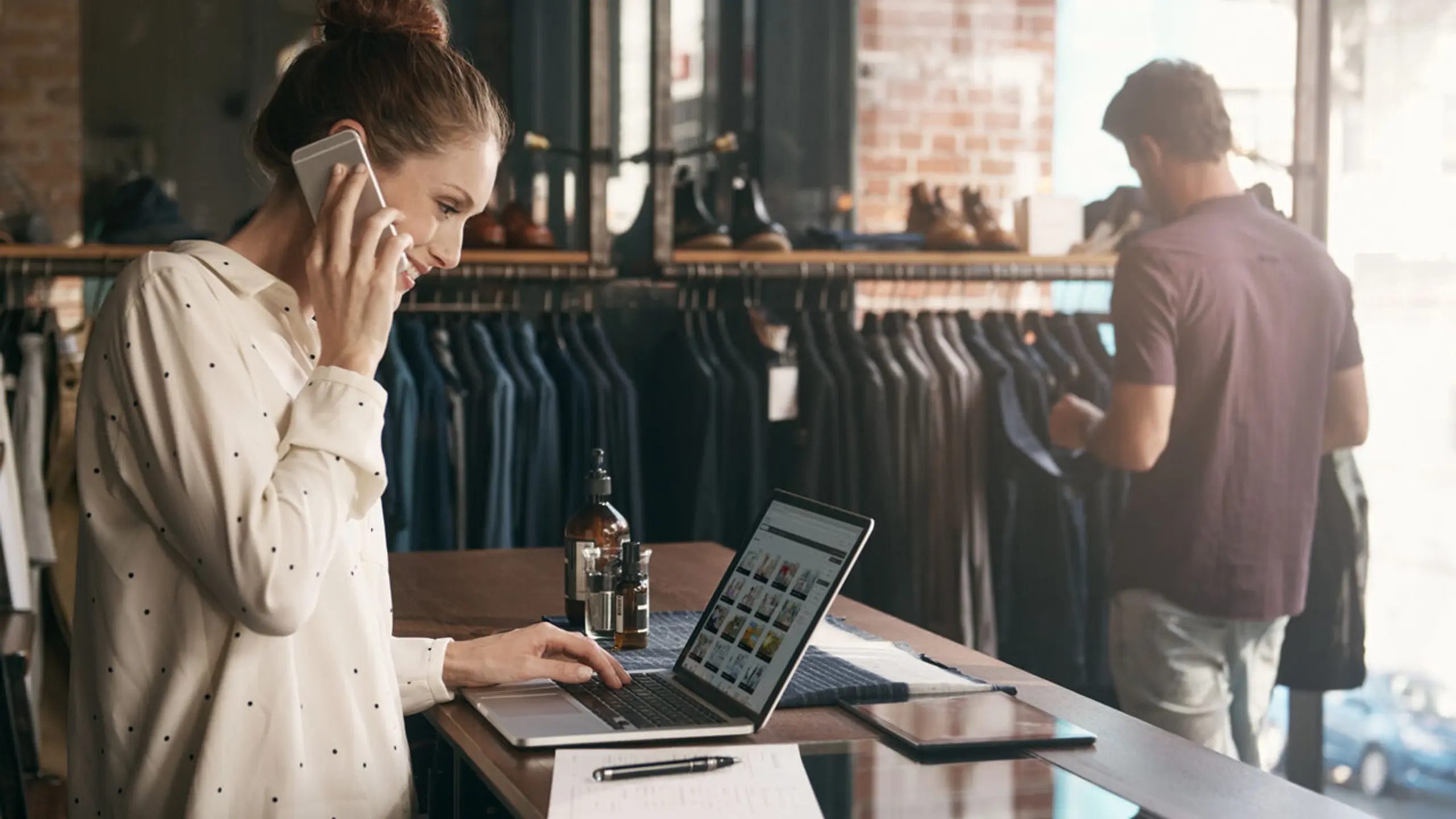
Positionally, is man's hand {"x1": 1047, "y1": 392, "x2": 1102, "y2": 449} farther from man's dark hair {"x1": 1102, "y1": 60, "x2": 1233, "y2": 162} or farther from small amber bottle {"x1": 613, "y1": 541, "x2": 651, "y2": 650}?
small amber bottle {"x1": 613, "y1": 541, "x2": 651, "y2": 650}

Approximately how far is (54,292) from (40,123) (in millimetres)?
533

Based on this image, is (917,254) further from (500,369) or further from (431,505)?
(431,505)

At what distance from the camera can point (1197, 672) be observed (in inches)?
119

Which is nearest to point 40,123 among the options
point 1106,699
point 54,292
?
point 54,292

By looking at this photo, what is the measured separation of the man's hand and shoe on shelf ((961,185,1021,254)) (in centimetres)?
93

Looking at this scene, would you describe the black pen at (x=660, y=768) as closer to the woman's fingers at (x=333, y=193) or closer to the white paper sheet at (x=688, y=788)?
the white paper sheet at (x=688, y=788)

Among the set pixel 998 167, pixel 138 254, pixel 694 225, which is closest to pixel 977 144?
pixel 998 167

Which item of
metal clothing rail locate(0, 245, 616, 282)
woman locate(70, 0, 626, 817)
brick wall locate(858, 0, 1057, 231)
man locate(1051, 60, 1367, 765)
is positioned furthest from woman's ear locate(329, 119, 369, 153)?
brick wall locate(858, 0, 1057, 231)

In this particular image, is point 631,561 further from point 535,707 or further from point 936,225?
point 936,225

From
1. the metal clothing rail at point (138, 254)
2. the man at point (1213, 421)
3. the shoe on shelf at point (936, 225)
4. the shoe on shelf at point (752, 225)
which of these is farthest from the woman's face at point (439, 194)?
the shoe on shelf at point (936, 225)

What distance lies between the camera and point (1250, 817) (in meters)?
1.28

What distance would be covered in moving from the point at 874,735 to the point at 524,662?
42 cm

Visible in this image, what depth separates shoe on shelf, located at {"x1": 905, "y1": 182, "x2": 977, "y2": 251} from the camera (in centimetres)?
417

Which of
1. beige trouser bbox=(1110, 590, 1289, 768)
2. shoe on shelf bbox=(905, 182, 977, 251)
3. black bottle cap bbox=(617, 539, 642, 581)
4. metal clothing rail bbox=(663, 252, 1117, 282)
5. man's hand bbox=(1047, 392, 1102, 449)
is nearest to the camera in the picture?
black bottle cap bbox=(617, 539, 642, 581)
